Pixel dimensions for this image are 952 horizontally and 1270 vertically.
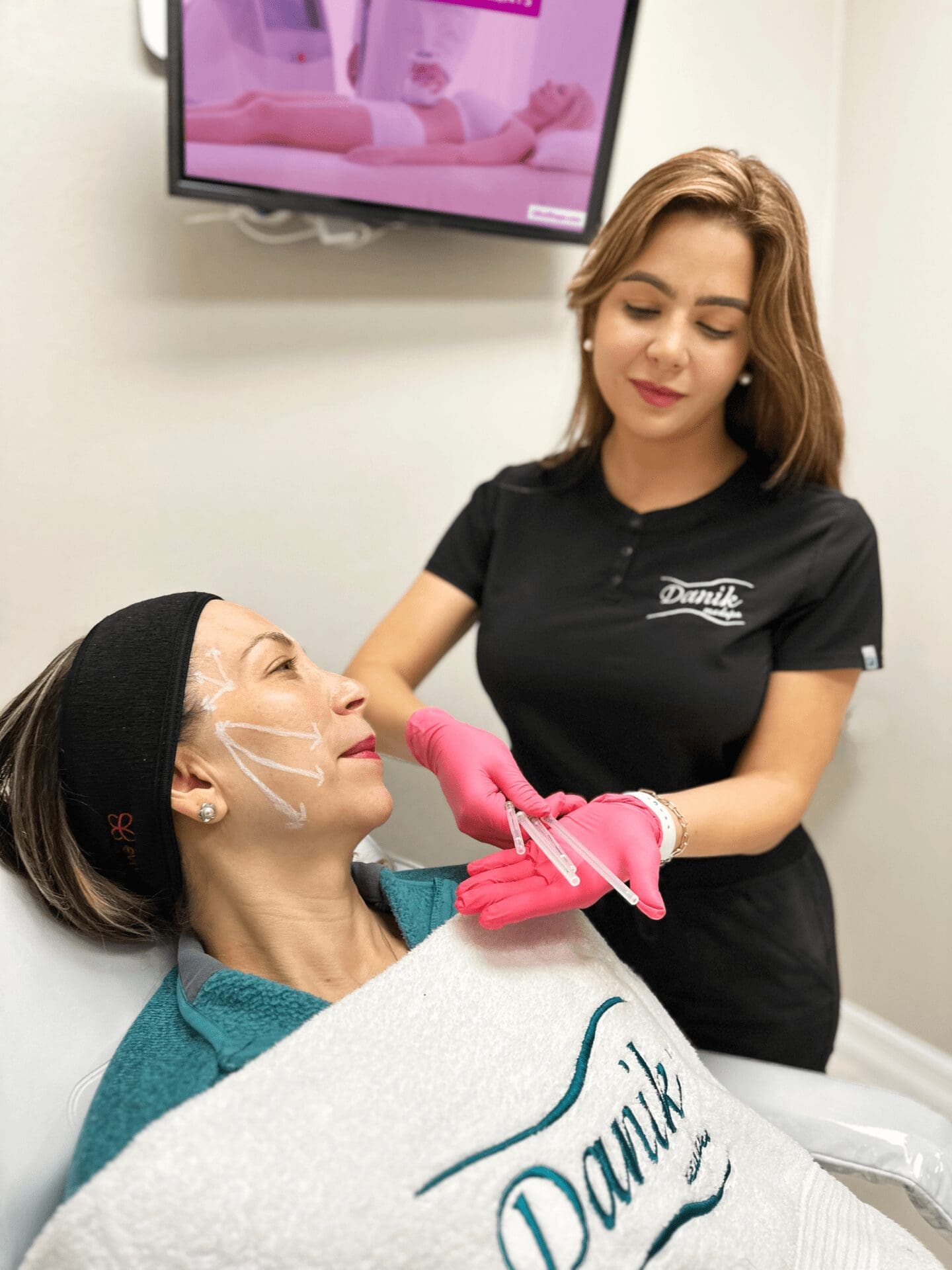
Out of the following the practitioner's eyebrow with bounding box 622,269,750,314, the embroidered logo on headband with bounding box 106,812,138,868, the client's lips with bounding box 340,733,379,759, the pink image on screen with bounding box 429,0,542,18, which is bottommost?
the embroidered logo on headband with bounding box 106,812,138,868

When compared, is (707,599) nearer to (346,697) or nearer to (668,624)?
(668,624)

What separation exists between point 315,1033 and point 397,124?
123 cm

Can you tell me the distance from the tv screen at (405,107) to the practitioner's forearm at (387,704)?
2.24ft

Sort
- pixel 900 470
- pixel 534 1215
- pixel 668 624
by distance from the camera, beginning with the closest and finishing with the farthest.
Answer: pixel 534 1215 → pixel 668 624 → pixel 900 470

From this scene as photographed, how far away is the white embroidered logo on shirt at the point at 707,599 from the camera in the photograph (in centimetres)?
124

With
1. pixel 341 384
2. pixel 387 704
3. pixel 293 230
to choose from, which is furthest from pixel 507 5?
pixel 387 704

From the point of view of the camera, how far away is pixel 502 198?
5.22 feet

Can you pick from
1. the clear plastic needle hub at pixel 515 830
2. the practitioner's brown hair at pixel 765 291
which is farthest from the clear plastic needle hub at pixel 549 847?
the practitioner's brown hair at pixel 765 291

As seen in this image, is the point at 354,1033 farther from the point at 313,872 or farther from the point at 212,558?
the point at 212,558

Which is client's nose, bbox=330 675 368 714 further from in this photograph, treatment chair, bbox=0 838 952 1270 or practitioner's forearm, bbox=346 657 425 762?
treatment chair, bbox=0 838 952 1270

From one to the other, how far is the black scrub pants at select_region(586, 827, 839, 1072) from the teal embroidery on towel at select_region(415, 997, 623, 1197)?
1.04ft

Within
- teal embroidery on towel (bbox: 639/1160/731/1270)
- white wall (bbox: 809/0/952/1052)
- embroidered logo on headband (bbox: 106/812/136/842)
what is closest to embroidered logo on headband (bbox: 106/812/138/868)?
embroidered logo on headband (bbox: 106/812/136/842)

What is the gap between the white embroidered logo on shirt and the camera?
4.08 ft

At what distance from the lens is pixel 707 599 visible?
1.26m
